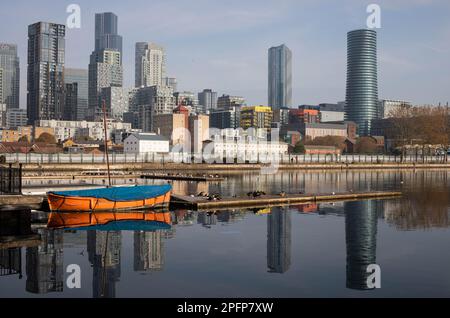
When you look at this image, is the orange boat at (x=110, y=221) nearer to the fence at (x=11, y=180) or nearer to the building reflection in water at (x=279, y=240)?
the fence at (x=11, y=180)

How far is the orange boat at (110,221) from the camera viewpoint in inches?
1460

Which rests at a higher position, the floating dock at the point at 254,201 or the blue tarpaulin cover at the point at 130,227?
the floating dock at the point at 254,201

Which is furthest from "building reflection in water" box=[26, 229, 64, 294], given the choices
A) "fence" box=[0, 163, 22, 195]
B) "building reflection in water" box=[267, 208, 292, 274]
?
"building reflection in water" box=[267, 208, 292, 274]

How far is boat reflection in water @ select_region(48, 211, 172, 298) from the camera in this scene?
944 inches

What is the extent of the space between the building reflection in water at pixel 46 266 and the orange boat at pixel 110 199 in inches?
346

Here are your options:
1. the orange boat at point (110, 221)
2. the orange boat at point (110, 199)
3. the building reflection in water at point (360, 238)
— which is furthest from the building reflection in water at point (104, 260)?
the building reflection in water at point (360, 238)

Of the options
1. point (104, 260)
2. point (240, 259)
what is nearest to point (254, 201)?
point (240, 259)

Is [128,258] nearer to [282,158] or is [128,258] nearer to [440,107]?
[282,158]

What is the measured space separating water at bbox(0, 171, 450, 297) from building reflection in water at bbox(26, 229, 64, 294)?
4 cm

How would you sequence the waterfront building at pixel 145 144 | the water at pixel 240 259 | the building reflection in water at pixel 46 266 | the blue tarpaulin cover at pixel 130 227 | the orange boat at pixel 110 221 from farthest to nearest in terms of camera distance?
the waterfront building at pixel 145 144 < the orange boat at pixel 110 221 < the blue tarpaulin cover at pixel 130 227 < the building reflection in water at pixel 46 266 < the water at pixel 240 259

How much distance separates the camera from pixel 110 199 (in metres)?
43.3

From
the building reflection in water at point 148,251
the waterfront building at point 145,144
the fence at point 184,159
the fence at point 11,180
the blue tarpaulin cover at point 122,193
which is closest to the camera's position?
the building reflection in water at point 148,251

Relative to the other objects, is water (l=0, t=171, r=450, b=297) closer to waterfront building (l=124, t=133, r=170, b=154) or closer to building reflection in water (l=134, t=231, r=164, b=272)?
building reflection in water (l=134, t=231, r=164, b=272)
